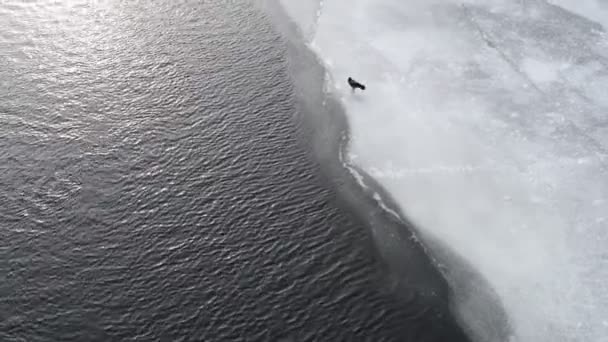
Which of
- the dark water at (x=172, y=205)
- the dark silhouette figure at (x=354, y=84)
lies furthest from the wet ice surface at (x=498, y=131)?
the dark water at (x=172, y=205)

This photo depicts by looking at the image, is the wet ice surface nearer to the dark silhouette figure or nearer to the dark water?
the dark silhouette figure

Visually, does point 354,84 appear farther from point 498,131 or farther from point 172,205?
point 172,205

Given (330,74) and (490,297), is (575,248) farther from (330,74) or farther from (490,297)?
(330,74)

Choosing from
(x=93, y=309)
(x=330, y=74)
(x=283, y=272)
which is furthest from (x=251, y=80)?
(x=93, y=309)

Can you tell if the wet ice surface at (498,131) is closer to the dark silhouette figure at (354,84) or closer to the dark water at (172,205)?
the dark silhouette figure at (354,84)

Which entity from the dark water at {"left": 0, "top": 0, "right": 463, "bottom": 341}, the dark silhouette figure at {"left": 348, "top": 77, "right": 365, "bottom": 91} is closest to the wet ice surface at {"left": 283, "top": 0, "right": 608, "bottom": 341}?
the dark silhouette figure at {"left": 348, "top": 77, "right": 365, "bottom": 91}

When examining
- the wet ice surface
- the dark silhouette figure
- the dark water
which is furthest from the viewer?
the dark silhouette figure
